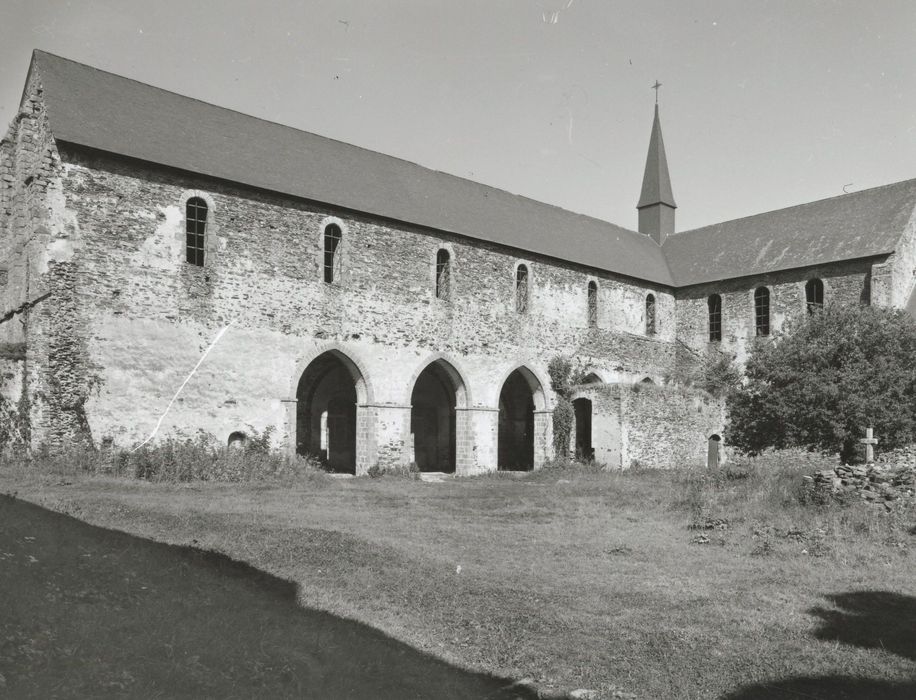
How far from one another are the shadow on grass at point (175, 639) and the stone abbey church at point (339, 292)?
29.6 ft

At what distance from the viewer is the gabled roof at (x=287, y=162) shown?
16.9 meters

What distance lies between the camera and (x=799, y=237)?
94.9 feet

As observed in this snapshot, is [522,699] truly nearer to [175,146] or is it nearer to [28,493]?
[28,493]

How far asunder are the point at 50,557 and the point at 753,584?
7.06 meters

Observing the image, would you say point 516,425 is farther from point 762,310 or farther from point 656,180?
point 656,180

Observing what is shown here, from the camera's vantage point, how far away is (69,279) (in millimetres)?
15352

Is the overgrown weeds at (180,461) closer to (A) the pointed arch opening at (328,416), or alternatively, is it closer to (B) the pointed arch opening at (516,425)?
(A) the pointed arch opening at (328,416)

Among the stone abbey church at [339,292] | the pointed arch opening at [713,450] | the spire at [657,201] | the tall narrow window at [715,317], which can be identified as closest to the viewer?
the stone abbey church at [339,292]

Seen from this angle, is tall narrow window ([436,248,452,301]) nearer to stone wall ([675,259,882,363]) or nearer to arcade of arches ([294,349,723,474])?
arcade of arches ([294,349,723,474])

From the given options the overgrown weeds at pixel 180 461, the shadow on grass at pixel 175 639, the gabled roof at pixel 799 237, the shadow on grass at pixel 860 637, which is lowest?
the shadow on grass at pixel 860 637

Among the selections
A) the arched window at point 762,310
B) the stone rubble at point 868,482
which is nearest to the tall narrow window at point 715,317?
the arched window at point 762,310

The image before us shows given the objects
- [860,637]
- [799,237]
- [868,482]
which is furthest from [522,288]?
[860,637]

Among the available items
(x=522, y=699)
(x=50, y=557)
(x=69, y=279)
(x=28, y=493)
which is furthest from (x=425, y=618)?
(x=69, y=279)

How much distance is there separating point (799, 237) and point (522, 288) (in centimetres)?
1208
